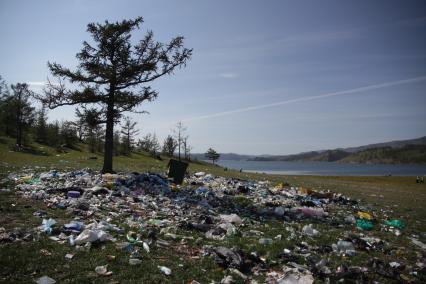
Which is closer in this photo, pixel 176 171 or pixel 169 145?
pixel 176 171

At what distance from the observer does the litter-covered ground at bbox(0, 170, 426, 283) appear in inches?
220

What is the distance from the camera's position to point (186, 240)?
750 centimetres

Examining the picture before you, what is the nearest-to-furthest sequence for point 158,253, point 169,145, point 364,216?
point 158,253, point 364,216, point 169,145

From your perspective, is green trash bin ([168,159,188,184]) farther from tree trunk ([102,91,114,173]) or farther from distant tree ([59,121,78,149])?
distant tree ([59,121,78,149])

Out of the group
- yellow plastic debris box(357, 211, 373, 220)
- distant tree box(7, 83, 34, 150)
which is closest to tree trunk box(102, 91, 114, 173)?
yellow plastic debris box(357, 211, 373, 220)

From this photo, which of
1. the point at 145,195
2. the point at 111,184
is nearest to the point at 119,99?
the point at 111,184

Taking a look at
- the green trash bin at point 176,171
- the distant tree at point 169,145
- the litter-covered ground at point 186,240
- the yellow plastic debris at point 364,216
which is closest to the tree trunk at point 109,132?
the green trash bin at point 176,171

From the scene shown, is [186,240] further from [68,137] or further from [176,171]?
[68,137]

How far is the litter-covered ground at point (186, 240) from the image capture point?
5590mm

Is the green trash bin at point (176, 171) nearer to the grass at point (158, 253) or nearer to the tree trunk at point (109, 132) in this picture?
the tree trunk at point (109, 132)

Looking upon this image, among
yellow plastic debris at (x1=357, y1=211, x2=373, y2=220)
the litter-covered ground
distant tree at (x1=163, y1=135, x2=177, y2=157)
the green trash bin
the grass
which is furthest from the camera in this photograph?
distant tree at (x1=163, y1=135, x2=177, y2=157)

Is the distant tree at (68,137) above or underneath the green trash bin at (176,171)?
above

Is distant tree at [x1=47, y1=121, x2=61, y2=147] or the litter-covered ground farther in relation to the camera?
distant tree at [x1=47, y1=121, x2=61, y2=147]

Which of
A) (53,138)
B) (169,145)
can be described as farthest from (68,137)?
(169,145)
